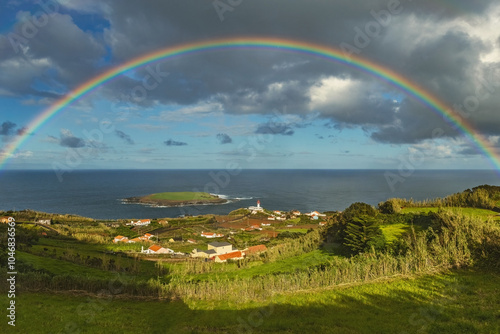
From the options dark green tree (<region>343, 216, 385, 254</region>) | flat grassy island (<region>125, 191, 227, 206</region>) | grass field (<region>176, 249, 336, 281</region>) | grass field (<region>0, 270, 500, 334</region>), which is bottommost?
flat grassy island (<region>125, 191, 227, 206</region>)

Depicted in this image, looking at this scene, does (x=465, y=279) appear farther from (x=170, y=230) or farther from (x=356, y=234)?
(x=170, y=230)

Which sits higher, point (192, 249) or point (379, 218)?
point (379, 218)

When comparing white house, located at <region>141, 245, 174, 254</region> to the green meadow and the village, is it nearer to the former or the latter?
the village

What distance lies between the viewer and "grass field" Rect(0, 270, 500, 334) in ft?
29.5

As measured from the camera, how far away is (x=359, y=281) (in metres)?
13.4

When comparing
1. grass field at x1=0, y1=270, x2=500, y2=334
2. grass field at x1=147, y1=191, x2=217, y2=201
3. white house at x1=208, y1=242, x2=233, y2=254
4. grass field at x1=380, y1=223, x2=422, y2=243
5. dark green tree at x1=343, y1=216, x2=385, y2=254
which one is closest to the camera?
grass field at x1=0, y1=270, x2=500, y2=334

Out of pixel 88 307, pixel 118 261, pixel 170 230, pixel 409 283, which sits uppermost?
pixel 409 283

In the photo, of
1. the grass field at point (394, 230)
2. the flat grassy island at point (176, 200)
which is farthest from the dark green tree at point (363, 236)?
the flat grassy island at point (176, 200)

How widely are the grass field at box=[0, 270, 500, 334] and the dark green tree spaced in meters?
5.14

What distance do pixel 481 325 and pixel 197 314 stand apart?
32.9 ft

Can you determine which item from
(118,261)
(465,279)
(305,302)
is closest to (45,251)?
(118,261)

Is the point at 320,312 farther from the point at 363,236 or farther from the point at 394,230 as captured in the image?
the point at 394,230

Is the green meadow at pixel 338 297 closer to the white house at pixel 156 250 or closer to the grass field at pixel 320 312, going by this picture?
the grass field at pixel 320 312

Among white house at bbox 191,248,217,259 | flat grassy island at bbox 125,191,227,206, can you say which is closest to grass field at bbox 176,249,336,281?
white house at bbox 191,248,217,259
